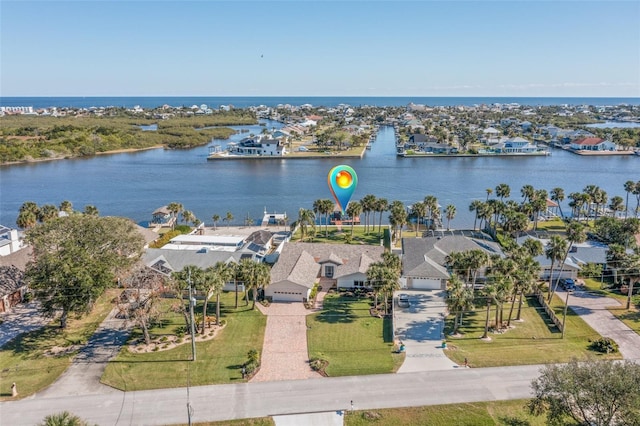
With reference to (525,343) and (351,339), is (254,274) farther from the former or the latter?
(525,343)

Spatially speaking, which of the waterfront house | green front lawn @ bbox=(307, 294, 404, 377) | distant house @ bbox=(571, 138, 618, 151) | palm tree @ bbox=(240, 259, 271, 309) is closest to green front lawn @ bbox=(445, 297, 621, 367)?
green front lawn @ bbox=(307, 294, 404, 377)

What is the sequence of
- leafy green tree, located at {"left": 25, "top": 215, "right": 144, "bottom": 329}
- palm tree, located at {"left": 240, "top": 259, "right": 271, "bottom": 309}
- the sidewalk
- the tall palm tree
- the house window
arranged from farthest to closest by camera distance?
the tall palm tree < the house window < palm tree, located at {"left": 240, "top": 259, "right": 271, "bottom": 309} < the sidewalk < leafy green tree, located at {"left": 25, "top": 215, "right": 144, "bottom": 329}

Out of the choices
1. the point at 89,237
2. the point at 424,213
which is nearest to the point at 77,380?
the point at 89,237

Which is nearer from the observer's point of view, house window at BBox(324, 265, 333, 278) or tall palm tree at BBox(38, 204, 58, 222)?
house window at BBox(324, 265, 333, 278)

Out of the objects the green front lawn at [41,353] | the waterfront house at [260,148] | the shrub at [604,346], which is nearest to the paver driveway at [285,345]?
the green front lawn at [41,353]

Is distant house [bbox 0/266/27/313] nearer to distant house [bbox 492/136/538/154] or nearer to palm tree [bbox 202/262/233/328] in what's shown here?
palm tree [bbox 202/262/233/328]

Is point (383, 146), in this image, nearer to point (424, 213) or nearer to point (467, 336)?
point (424, 213)

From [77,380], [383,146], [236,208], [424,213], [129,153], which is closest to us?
[77,380]
